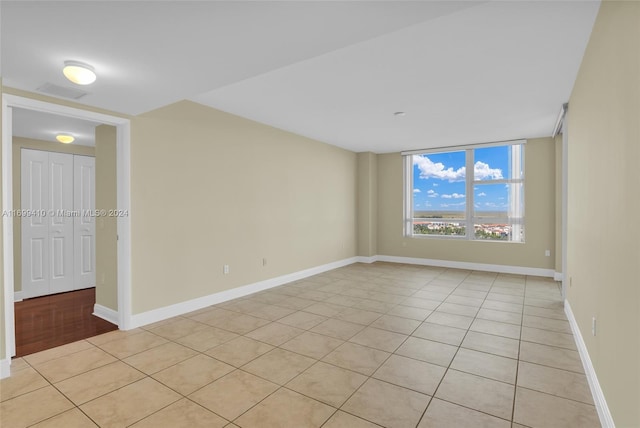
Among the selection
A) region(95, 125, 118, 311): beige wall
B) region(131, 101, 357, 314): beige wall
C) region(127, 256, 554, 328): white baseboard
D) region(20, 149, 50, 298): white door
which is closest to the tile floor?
region(127, 256, 554, 328): white baseboard

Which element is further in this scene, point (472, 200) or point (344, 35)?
point (472, 200)

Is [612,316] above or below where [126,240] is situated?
below

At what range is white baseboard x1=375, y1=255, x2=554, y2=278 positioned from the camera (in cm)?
604

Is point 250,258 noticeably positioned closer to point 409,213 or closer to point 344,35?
point 344,35

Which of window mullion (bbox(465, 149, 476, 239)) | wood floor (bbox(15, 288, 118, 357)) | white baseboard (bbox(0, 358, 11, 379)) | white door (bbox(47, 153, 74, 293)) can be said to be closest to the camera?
white baseboard (bbox(0, 358, 11, 379))

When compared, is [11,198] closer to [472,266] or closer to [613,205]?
[613,205]

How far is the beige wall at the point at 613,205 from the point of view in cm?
143

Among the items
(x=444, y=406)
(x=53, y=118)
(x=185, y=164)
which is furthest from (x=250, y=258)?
(x=444, y=406)

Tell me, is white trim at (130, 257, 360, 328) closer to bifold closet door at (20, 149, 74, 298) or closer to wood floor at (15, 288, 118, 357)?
wood floor at (15, 288, 118, 357)

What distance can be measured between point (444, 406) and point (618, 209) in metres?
1.51

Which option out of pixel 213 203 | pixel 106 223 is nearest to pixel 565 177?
pixel 213 203

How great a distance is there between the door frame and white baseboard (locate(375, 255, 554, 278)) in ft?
18.1

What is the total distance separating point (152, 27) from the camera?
1944mm

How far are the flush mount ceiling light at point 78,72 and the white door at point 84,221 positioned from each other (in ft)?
11.4
